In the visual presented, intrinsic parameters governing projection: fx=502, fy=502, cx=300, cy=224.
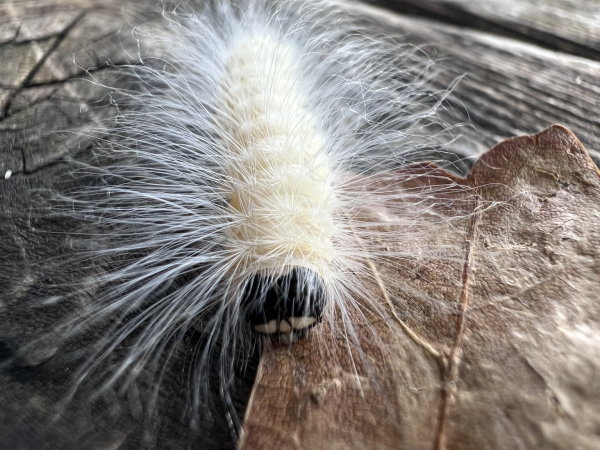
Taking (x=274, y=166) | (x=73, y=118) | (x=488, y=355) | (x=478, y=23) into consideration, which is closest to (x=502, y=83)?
(x=478, y=23)

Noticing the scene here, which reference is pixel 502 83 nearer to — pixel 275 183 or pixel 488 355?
pixel 275 183

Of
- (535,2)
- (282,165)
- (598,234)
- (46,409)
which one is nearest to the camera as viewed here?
(46,409)

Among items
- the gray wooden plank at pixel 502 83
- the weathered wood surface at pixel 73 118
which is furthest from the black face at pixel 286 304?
the gray wooden plank at pixel 502 83

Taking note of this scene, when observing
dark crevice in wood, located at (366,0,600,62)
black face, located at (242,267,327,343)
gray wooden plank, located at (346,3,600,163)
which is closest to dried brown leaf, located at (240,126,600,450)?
black face, located at (242,267,327,343)

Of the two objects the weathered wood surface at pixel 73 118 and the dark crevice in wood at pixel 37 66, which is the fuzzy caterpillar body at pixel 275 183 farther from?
the dark crevice in wood at pixel 37 66

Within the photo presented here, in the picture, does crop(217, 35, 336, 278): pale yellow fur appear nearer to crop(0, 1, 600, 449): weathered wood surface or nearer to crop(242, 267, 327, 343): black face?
crop(242, 267, 327, 343): black face

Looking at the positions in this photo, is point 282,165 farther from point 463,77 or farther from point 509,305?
point 463,77

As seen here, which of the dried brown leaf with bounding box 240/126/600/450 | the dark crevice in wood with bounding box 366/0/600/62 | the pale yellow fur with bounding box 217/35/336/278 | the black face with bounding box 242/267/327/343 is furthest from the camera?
the dark crevice in wood with bounding box 366/0/600/62

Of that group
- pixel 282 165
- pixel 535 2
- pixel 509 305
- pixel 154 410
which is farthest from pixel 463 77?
pixel 154 410

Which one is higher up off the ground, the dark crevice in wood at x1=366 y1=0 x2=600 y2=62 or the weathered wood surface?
the dark crevice in wood at x1=366 y1=0 x2=600 y2=62
